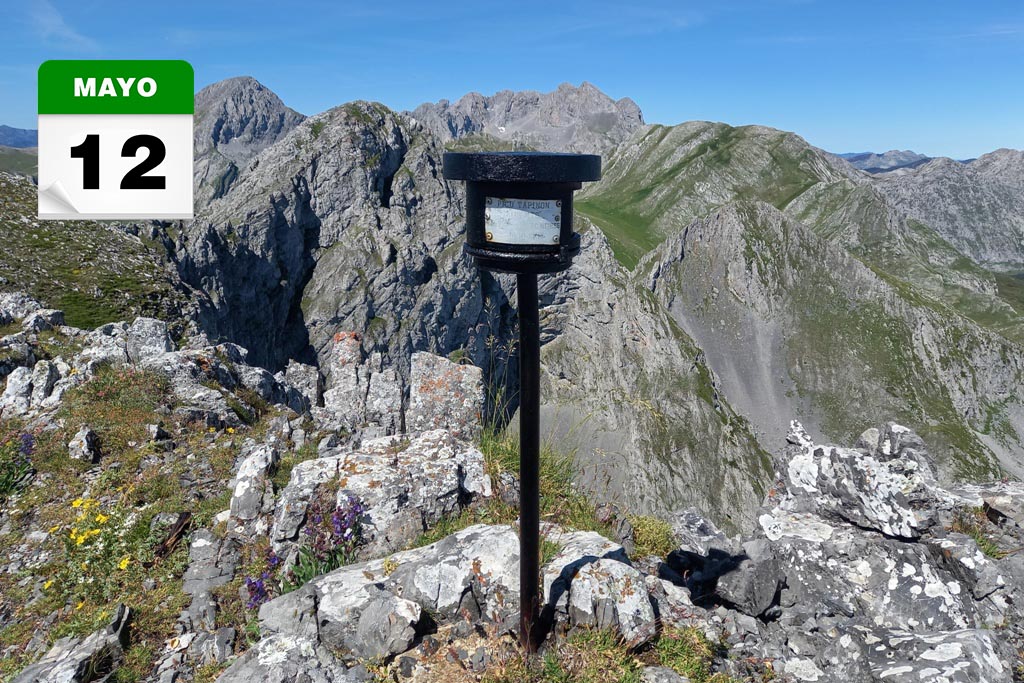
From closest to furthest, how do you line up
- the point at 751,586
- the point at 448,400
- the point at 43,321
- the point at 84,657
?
the point at 84,657 < the point at 751,586 < the point at 448,400 < the point at 43,321

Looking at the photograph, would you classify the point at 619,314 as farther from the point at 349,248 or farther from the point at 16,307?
the point at 16,307

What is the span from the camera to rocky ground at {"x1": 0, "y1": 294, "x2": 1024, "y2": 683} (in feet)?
18.7

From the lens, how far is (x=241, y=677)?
5184mm

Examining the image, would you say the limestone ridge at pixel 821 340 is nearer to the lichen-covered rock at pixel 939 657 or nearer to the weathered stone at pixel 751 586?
the weathered stone at pixel 751 586

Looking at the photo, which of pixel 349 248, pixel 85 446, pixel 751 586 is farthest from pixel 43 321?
Answer: pixel 349 248

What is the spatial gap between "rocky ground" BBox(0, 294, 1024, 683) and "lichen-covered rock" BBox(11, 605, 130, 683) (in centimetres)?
2

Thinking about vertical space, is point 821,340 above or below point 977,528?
above

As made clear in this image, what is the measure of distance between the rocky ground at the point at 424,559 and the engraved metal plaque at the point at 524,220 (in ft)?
11.8

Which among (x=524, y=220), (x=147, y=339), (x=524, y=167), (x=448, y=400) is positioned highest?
(x=524, y=167)

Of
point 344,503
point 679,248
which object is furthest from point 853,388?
point 344,503

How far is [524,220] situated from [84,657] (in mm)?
6195

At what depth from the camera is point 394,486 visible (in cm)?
769

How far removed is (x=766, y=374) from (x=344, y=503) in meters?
133

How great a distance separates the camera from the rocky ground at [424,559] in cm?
570
